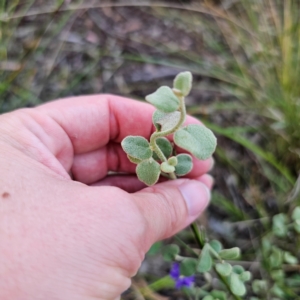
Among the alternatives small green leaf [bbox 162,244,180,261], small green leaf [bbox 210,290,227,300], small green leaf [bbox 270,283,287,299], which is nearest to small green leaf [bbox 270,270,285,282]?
small green leaf [bbox 270,283,287,299]

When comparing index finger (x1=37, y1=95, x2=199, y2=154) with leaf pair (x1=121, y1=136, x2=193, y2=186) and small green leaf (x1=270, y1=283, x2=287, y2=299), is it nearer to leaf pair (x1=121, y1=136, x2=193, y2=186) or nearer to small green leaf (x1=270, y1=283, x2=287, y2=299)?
leaf pair (x1=121, y1=136, x2=193, y2=186)

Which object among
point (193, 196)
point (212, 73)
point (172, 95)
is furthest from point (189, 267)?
point (212, 73)

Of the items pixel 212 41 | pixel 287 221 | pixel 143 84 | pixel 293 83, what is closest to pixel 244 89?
pixel 293 83

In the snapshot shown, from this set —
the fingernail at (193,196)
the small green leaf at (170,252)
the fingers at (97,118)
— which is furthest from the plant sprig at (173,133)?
the fingers at (97,118)

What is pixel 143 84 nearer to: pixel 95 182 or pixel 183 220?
pixel 95 182

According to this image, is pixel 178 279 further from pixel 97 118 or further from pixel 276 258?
pixel 97 118

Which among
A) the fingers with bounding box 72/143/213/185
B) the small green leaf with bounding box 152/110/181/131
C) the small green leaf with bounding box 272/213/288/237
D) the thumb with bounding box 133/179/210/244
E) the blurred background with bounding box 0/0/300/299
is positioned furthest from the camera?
the blurred background with bounding box 0/0/300/299
